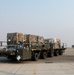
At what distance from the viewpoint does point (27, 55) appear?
82.2ft

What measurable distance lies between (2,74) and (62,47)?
25932 millimetres

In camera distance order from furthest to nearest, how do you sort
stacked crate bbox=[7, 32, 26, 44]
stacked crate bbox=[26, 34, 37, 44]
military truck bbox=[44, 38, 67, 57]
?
1. military truck bbox=[44, 38, 67, 57]
2. stacked crate bbox=[26, 34, 37, 44]
3. stacked crate bbox=[7, 32, 26, 44]

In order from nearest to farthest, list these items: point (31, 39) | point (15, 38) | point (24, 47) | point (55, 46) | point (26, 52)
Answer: point (24, 47)
point (26, 52)
point (15, 38)
point (31, 39)
point (55, 46)

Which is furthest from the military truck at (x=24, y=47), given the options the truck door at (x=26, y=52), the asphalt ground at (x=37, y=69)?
the asphalt ground at (x=37, y=69)

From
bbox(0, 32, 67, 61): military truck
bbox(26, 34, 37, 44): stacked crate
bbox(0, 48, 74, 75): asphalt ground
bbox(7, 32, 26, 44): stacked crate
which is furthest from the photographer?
bbox(26, 34, 37, 44): stacked crate

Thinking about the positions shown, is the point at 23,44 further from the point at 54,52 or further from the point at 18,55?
the point at 54,52

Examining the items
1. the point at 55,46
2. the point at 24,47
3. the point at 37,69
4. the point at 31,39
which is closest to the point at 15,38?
the point at 24,47

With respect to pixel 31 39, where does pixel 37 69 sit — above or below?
below

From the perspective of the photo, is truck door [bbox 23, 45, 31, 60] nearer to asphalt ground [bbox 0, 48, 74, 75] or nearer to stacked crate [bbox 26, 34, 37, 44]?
asphalt ground [bbox 0, 48, 74, 75]

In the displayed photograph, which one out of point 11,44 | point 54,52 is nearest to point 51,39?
point 54,52

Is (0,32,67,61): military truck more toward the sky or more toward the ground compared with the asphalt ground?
more toward the sky

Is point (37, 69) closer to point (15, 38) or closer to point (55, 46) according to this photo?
point (15, 38)

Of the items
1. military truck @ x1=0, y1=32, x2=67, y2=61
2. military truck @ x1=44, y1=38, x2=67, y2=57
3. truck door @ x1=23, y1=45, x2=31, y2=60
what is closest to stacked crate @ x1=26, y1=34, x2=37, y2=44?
military truck @ x1=0, y1=32, x2=67, y2=61

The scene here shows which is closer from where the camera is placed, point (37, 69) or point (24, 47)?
point (37, 69)
